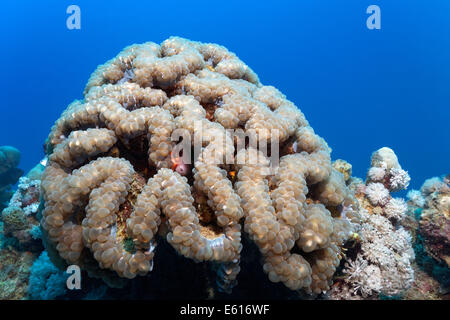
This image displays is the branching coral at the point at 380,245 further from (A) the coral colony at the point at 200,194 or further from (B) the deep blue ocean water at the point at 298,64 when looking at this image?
(B) the deep blue ocean water at the point at 298,64

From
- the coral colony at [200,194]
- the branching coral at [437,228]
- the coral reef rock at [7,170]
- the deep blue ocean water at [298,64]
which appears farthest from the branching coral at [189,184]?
the deep blue ocean water at [298,64]

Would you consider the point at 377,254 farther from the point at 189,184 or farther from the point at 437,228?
the point at 189,184

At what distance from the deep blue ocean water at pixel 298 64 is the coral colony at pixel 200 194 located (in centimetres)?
8681

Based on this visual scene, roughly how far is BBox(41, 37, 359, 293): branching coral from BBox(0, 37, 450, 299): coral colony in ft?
0.05

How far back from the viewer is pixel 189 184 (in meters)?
3.72

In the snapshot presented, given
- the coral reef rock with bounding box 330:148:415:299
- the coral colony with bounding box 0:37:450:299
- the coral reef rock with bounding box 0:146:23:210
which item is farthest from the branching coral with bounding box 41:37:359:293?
the coral reef rock with bounding box 0:146:23:210

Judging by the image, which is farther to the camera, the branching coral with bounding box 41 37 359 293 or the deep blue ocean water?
the deep blue ocean water

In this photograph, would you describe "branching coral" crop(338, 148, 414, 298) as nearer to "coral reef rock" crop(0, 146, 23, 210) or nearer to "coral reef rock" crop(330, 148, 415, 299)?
"coral reef rock" crop(330, 148, 415, 299)

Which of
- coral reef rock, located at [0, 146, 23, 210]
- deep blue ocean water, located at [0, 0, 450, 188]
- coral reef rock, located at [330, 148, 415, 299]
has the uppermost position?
deep blue ocean water, located at [0, 0, 450, 188]

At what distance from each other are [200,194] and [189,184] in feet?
1.47

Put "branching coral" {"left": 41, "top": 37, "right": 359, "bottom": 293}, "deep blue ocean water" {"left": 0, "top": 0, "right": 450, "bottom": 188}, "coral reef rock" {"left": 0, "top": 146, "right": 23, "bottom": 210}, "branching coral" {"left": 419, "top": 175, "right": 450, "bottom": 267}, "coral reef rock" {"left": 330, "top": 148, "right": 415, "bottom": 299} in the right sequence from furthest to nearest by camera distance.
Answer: "deep blue ocean water" {"left": 0, "top": 0, "right": 450, "bottom": 188} < "coral reef rock" {"left": 0, "top": 146, "right": 23, "bottom": 210} < "branching coral" {"left": 419, "top": 175, "right": 450, "bottom": 267} < "coral reef rock" {"left": 330, "top": 148, "right": 415, "bottom": 299} < "branching coral" {"left": 41, "top": 37, "right": 359, "bottom": 293}

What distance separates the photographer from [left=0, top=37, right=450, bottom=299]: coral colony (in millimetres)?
2934

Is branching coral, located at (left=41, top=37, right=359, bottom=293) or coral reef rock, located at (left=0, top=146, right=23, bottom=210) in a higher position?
coral reef rock, located at (left=0, top=146, right=23, bottom=210)
